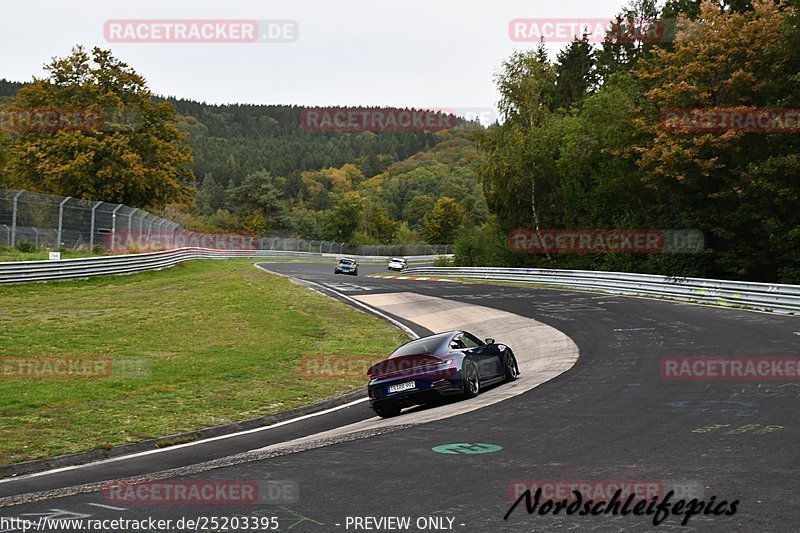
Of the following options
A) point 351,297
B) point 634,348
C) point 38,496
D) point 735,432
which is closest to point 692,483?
point 735,432

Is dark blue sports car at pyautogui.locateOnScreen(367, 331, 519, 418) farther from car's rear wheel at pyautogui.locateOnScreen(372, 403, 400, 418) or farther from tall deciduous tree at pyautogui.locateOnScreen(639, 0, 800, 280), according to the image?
tall deciduous tree at pyautogui.locateOnScreen(639, 0, 800, 280)

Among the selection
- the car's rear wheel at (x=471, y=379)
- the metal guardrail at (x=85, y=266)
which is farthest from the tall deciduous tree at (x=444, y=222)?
the car's rear wheel at (x=471, y=379)

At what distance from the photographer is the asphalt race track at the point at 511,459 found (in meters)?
6.08

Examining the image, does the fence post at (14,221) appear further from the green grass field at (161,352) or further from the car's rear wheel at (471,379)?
the car's rear wheel at (471,379)

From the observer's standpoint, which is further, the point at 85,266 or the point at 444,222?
the point at 444,222

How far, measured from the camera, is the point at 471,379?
1326cm

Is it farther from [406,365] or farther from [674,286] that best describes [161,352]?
[674,286]

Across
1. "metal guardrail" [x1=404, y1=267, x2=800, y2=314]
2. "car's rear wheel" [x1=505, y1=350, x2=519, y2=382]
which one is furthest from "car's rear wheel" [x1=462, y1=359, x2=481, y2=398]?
"metal guardrail" [x1=404, y1=267, x2=800, y2=314]

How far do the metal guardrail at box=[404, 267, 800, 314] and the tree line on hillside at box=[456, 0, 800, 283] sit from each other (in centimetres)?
567

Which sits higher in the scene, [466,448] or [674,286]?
[674,286]

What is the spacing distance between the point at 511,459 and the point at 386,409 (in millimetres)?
5169

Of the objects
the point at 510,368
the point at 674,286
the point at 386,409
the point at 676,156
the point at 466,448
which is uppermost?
the point at 676,156

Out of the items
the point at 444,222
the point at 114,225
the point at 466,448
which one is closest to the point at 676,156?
the point at 114,225

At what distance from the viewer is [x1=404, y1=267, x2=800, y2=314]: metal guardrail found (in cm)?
2577
